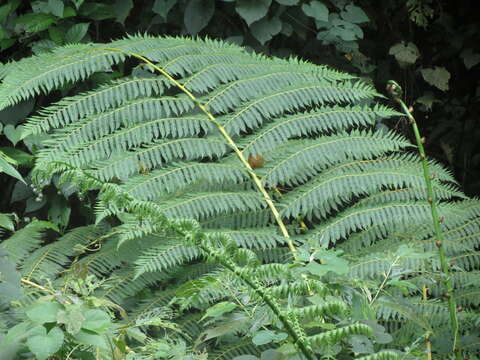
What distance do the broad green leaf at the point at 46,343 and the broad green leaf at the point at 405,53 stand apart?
297 centimetres

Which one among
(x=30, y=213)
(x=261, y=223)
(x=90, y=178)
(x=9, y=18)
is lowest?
(x=30, y=213)

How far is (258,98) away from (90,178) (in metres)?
1.13

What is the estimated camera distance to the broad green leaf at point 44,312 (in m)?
0.88

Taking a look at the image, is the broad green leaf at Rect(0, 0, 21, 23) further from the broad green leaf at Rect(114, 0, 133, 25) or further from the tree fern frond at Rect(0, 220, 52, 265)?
the tree fern frond at Rect(0, 220, 52, 265)

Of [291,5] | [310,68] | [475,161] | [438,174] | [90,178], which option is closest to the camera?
[90,178]

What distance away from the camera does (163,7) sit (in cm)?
305

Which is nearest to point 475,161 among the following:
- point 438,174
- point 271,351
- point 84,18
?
point 438,174

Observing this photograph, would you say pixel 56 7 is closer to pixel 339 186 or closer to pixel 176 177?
Answer: pixel 176 177

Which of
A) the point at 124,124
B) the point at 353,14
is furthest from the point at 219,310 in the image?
the point at 353,14

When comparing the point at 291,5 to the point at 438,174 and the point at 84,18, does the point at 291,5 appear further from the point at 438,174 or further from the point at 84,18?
the point at 438,174

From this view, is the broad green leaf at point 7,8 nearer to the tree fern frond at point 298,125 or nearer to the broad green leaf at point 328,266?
the tree fern frond at point 298,125

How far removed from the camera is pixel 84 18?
321 centimetres

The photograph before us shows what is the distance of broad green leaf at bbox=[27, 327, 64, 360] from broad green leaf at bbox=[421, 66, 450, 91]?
3.03m

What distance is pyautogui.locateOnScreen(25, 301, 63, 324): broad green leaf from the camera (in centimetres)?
88
